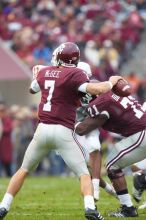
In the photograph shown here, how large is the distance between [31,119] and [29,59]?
2.43 m

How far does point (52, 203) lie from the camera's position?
10242mm

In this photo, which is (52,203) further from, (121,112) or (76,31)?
(76,31)

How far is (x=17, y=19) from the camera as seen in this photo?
21.1 metres

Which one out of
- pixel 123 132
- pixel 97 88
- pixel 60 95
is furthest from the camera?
pixel 123 132

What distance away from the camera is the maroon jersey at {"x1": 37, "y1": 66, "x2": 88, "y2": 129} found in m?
7.77

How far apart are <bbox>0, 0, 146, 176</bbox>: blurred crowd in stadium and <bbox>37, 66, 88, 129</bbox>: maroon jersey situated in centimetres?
947

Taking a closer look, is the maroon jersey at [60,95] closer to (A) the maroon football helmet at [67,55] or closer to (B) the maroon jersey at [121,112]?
(A) the maroon football helmet at [67,55]

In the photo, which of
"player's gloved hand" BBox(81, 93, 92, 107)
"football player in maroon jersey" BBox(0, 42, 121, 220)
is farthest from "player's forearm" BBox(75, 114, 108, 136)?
"football player in maroon jersey" BBox(0, 42, 121, 220)

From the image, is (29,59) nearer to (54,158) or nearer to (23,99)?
(23,99)

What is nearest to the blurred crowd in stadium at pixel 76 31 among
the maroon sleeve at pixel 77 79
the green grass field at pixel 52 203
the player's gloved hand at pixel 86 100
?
the green grass field at pixel 52 203

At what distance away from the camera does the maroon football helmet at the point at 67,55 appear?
7.99 metres

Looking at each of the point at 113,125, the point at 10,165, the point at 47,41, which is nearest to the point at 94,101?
the point at 113,125

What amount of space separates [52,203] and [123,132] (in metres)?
1.91

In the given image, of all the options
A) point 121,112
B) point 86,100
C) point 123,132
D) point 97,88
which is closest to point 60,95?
point 97,88
